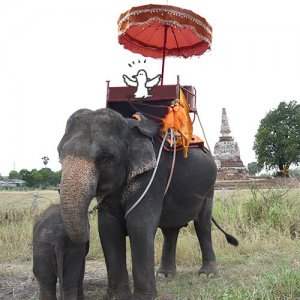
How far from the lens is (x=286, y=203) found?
32.3 ft

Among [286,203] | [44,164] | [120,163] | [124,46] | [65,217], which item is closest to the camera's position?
[65,217]

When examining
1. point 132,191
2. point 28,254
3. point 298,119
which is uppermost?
point 298,119

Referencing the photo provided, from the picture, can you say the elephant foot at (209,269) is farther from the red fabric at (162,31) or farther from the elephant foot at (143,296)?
the red fabric at (162,31)

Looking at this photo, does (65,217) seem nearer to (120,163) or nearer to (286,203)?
(120,163)

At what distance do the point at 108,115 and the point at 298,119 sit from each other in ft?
145

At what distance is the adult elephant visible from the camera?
11.9 feet

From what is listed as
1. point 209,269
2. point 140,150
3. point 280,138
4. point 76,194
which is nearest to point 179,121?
point 140,150

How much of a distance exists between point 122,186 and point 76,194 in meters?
0.84

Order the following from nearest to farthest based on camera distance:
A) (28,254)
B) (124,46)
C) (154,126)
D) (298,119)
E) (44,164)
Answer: (154,126), (124,46), (28,254), (298,119), (44,164)

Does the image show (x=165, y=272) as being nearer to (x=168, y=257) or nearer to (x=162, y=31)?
(x=168, y=257)

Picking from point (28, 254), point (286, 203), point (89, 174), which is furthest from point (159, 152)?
point (286, 203)

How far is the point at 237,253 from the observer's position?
720 cm

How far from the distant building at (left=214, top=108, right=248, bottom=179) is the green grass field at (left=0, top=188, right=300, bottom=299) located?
1082 inches

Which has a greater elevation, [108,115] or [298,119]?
[298,119]
